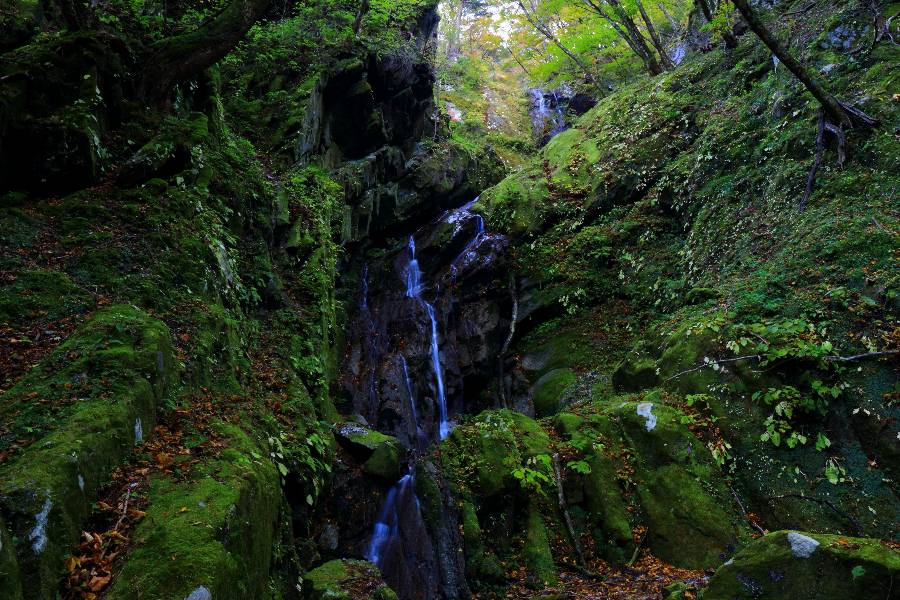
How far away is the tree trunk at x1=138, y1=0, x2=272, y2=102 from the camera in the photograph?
8453 mm

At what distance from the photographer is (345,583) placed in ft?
18.8

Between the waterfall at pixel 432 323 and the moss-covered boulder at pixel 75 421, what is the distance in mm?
9014

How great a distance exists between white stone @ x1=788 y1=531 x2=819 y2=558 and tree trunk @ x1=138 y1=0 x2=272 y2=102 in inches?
420

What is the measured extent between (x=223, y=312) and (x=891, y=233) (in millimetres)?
10038

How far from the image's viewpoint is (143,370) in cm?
457

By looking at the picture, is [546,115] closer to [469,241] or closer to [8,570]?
[469,241]

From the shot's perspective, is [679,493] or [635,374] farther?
[635,374]

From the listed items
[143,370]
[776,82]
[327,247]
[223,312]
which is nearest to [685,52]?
A: [776,82]

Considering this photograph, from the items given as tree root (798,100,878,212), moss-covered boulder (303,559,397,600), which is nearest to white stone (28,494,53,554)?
moss-covered boulder (303,559,397,600)

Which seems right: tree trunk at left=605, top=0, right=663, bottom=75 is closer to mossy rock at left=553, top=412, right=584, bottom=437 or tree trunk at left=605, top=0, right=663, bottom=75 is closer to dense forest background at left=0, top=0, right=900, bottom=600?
dense forest background at left=0, top=0, right=900, bottom=600

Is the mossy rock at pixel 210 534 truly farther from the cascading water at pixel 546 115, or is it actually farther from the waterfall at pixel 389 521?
the cascading water at pixel 546 115

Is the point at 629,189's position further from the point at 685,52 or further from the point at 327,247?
the point at 685,52

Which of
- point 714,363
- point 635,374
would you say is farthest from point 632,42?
point 714,363

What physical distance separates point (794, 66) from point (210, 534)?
37.2ft
